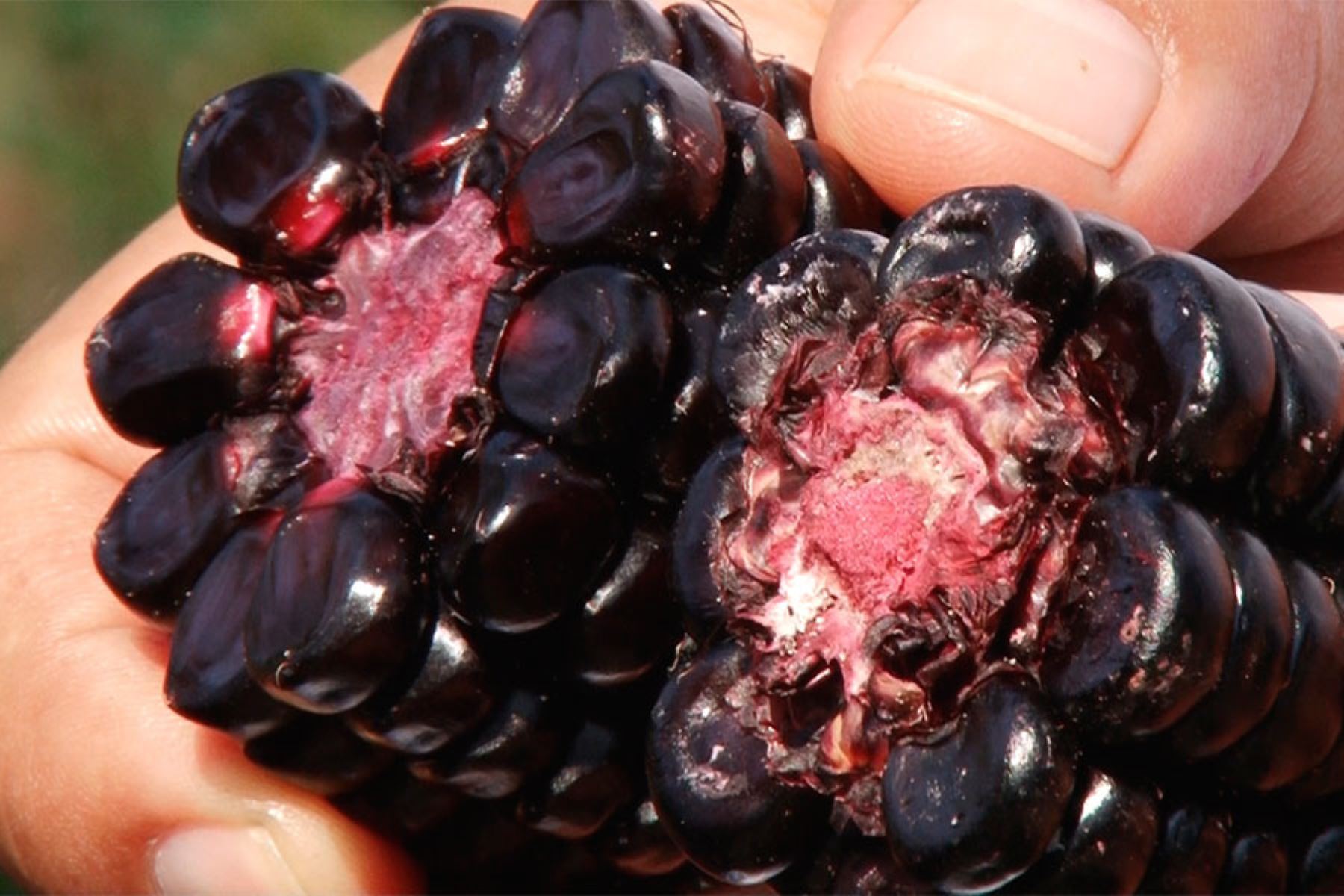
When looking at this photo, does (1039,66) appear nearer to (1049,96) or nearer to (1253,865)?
(1049,96)

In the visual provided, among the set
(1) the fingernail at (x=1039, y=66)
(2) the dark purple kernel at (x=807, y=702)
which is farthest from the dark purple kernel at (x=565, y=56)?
(2) the dark purple kernel at (x=807, y=702)

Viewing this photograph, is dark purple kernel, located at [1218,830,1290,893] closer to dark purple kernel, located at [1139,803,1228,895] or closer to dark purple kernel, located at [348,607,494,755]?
dark purple kernel, located at [1139,803,1228,895]

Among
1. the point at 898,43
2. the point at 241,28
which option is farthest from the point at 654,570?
the point at 241,28

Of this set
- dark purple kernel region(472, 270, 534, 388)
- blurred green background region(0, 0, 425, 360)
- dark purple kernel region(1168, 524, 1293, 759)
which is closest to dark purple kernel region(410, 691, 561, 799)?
dark purple kernel region(472, 270, 534, 388)

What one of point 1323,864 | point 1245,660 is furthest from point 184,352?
point 1323,864

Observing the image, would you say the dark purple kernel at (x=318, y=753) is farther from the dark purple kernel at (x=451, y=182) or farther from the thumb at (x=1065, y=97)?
the thumb at (x=1065, y=97)

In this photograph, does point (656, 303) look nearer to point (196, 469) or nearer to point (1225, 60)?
point (196, 469)
